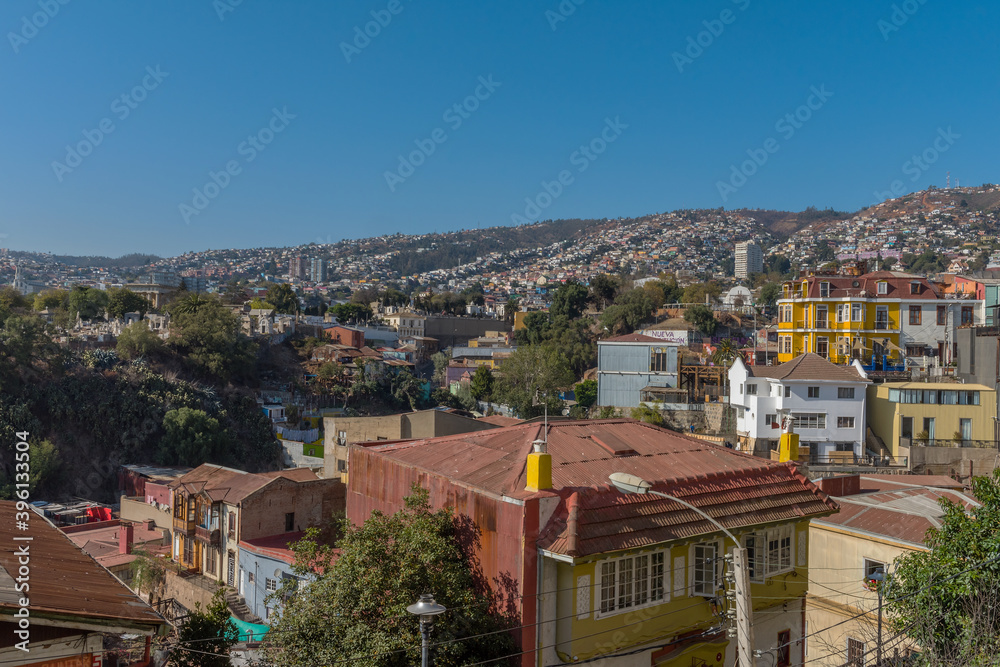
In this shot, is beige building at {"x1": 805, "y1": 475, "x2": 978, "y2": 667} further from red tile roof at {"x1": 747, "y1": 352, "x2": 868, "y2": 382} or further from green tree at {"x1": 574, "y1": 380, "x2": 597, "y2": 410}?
green tree at {"x1": 574, "y1": 380, "x2": 597, "y2": 410}

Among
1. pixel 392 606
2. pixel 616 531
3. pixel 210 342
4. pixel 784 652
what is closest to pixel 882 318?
pixel 784 652

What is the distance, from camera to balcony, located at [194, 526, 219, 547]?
24922 millimetres

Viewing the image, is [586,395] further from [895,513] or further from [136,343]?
[136,343]

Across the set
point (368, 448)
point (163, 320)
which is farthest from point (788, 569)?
point (163, 320)

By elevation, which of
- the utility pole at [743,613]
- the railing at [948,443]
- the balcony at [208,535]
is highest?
the utility pole at [743,613]

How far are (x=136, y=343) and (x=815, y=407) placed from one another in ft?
168

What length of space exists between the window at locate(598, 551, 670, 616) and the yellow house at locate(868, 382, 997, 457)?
24.0 meters

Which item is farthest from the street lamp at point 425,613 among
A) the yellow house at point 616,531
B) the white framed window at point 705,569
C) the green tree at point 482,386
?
the green tree at point 482,386

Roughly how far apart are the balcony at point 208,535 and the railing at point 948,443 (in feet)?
86.0

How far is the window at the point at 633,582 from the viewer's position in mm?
9398

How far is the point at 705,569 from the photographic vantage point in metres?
10.4

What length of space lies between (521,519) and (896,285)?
3814 cm

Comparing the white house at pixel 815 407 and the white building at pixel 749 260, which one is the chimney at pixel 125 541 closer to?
the white house at pixel 815 407

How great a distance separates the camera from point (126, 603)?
5340mm
